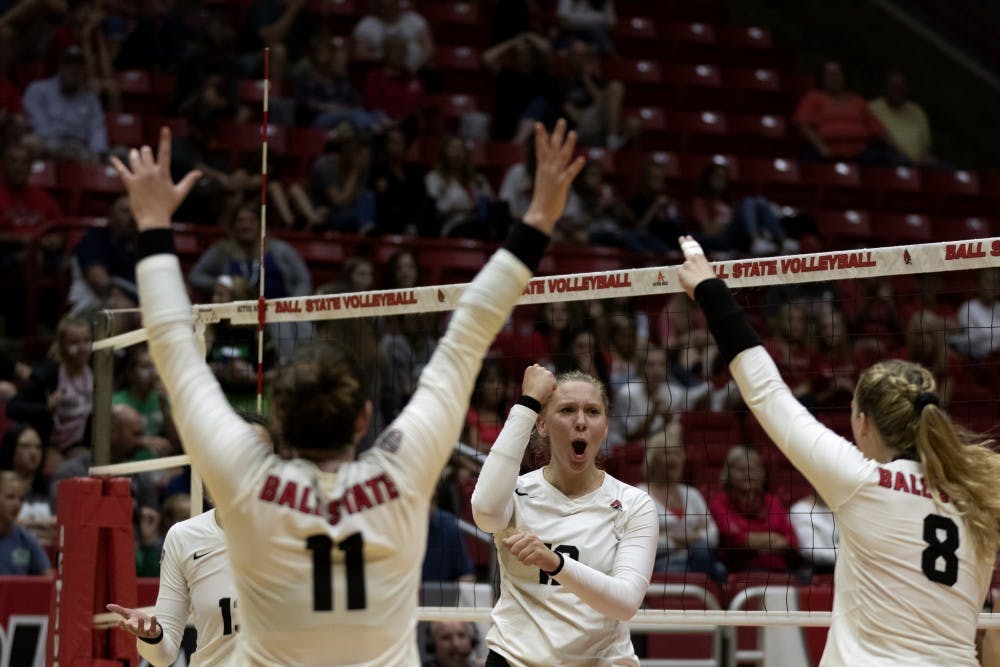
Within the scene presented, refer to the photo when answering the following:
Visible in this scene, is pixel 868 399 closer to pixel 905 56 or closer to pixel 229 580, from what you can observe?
pixel 229 580

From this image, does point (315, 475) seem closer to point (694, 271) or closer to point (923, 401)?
point (694, 271)

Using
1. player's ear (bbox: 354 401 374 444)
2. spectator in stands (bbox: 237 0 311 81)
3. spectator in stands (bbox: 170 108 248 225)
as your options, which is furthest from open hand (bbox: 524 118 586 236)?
spectator in stands (bbox: 237 0 311 81)

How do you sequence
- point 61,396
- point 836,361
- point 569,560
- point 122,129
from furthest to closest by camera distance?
point 122,129 < point 836,361 < point 61,396 < point 569,560

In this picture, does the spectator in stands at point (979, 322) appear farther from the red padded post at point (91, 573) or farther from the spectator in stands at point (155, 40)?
the red padded post at point (91, 573)

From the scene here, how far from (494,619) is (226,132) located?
9071 mm

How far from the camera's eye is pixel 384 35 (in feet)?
49.3

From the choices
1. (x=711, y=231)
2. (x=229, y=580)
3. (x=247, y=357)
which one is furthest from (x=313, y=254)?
(x=229, y=580)

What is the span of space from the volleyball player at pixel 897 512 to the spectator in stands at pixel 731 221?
9600 millimetres

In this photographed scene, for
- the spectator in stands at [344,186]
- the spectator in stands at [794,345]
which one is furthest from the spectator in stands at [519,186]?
the spectator in stands at [794,345]

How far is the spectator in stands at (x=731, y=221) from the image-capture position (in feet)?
44.9

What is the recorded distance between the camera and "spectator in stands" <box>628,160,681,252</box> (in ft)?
45.2

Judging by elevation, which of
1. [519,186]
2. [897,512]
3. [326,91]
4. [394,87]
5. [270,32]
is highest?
[270,32]

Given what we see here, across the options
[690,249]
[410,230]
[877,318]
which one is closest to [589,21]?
[410,230]

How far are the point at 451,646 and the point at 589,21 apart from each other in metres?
9.84
